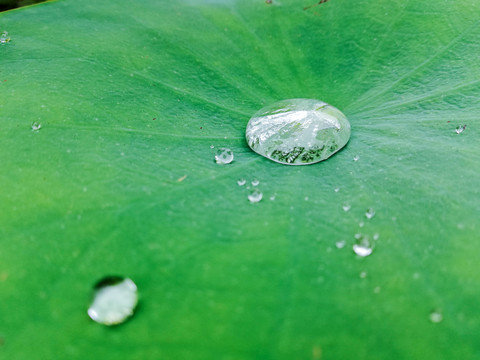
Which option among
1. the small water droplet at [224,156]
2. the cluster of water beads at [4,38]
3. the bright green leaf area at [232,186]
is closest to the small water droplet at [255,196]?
the bright green leaf area at [232,186]

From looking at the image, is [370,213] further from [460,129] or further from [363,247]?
[460,129]

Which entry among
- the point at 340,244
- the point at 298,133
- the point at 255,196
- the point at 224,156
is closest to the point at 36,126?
the point at 224,156

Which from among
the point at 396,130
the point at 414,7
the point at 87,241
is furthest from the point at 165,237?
the point at 414,7

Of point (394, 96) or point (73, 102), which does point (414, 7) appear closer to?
point (394, 96)

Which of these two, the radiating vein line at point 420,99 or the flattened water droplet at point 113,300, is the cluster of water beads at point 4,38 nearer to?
the flattened water droplet at point 113,300

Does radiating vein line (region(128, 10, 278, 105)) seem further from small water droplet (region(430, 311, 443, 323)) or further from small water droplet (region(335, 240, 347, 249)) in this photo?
small water droplet (region(430, 311, 443, 323))

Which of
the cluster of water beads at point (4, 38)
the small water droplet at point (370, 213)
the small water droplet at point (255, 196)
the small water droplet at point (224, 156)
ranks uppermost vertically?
the cluster of water beads at point (4, 38)
